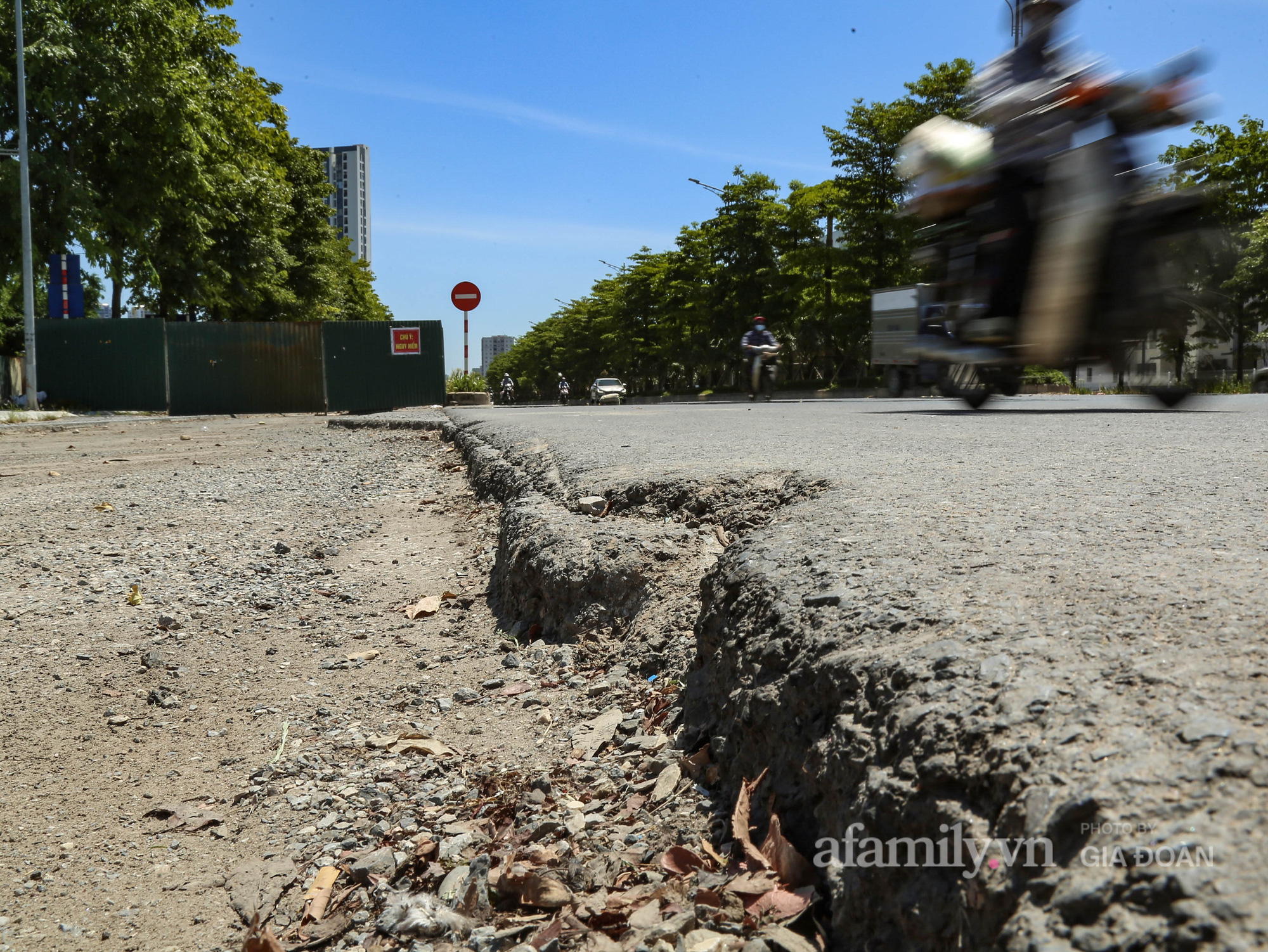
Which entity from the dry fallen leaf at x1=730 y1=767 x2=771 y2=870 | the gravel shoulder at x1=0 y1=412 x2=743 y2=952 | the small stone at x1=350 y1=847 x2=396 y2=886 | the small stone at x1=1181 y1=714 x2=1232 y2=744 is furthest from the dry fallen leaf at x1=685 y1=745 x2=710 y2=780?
the small stone at x1=1181 y1=714 x2=1232 y2=744

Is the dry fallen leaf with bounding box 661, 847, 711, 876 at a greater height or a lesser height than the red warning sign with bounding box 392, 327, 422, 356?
lesser

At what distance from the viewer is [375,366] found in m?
22.6

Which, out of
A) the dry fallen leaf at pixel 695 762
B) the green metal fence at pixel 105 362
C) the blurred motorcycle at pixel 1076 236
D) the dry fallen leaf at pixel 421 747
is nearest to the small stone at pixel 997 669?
the dry fallen leaf at pixel 695 762

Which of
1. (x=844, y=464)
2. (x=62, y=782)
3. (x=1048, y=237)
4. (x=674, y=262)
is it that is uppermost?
(x=674, y=262)

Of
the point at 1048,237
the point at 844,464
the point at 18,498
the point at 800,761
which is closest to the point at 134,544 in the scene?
the point at 18,498

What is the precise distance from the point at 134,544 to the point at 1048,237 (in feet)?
18.2

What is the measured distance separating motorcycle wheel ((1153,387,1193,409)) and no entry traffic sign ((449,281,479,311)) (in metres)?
15.8

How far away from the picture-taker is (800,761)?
163 cm

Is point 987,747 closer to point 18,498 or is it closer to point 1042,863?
point 1042,863

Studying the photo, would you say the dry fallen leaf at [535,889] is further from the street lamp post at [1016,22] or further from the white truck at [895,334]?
the white truck at [895,334]

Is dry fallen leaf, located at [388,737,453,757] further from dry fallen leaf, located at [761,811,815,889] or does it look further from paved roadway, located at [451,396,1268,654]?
dry fallen leaf, located at [761,811,815,889]

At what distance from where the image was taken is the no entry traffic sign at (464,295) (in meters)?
21.0

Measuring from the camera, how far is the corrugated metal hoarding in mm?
22359

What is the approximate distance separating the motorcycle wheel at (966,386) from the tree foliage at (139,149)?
20.7m
